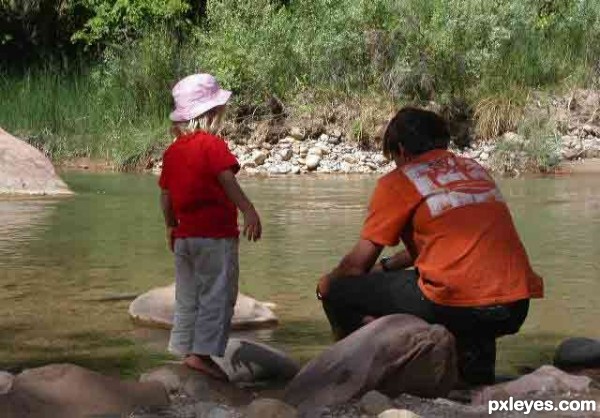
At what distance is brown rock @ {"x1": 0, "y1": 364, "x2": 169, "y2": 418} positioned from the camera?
3984mm

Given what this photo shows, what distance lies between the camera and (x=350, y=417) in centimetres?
412

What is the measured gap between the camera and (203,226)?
477 centimetres

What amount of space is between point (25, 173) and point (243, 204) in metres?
9.70

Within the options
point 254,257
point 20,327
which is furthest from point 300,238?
point 20,327

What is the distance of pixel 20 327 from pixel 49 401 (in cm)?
195

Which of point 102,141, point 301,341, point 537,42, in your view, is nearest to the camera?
point 301,341

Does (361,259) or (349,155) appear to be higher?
(361,259)

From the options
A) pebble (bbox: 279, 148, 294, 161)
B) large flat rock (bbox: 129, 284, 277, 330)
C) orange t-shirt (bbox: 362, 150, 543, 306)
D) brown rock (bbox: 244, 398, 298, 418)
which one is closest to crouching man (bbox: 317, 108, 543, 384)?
orange t-shirt (bbox: 362, 150, 543, 306)

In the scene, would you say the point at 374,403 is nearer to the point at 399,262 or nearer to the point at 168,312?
the point at 399,262

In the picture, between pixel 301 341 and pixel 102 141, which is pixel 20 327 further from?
pixel 102 141

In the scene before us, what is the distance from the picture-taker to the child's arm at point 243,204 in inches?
181

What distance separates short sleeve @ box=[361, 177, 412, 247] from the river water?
92 centimetres

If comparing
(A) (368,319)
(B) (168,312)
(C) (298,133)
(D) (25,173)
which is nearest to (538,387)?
(A) (368,319)

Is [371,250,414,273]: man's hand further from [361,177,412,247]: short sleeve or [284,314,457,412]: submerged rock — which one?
[284,314,457,412]: submerged rock
